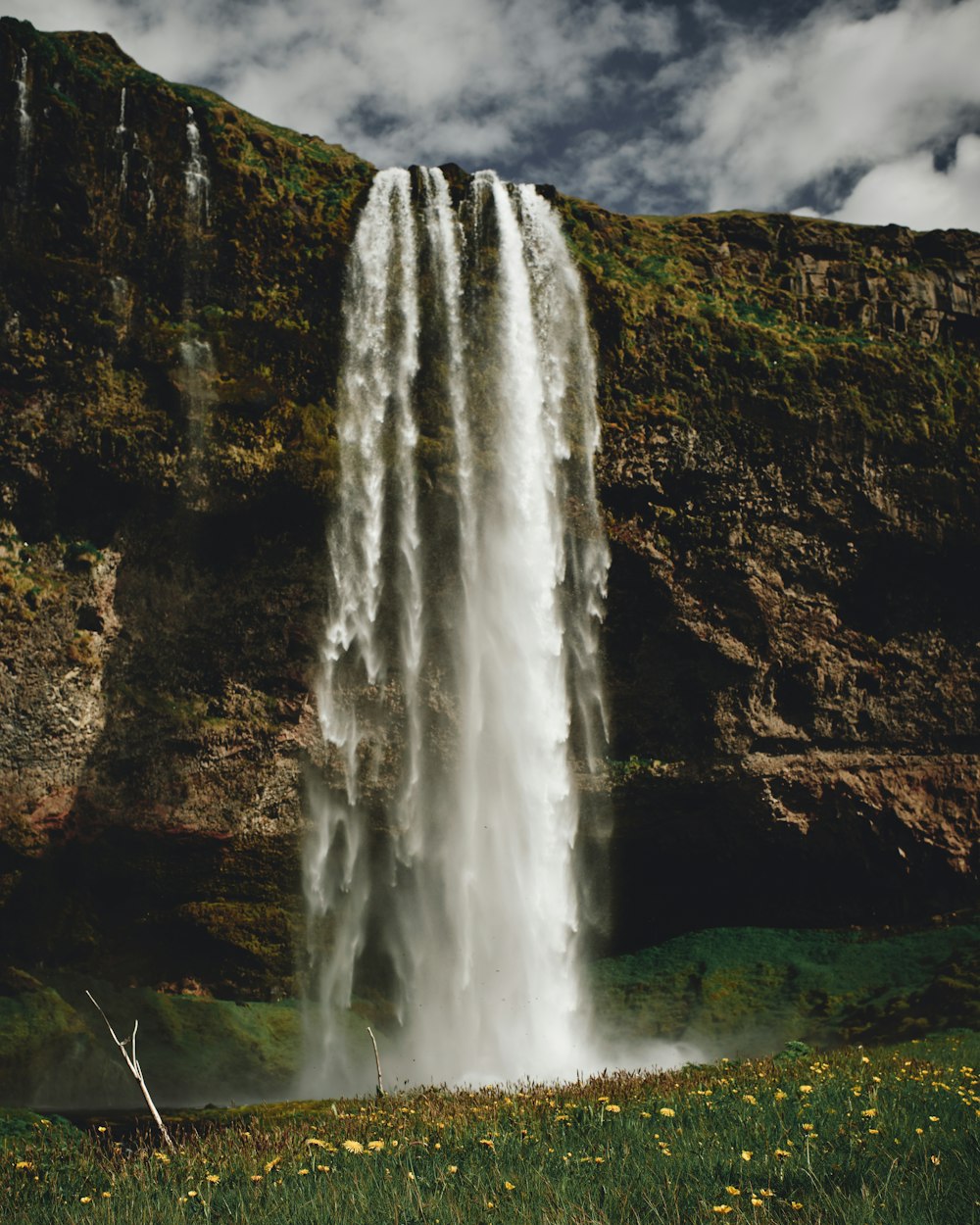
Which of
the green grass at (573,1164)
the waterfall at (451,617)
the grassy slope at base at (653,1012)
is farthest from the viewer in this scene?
the waterfall at (451,617)

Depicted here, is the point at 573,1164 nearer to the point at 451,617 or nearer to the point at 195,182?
the point at 451,617

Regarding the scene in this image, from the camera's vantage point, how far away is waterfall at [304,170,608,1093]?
23500 mm

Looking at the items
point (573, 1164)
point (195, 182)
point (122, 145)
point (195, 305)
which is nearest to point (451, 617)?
point (195, 305)

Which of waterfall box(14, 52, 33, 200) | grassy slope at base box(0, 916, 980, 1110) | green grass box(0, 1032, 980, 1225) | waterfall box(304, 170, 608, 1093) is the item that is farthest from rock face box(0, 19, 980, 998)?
green grass box(0, 1032, 980, 1225)

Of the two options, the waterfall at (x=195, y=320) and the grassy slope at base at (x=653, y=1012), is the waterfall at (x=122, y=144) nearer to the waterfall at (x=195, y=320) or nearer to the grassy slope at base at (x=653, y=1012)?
the waterfall at (x=195, y=320)

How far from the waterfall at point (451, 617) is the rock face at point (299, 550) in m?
0.82

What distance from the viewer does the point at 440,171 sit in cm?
2619

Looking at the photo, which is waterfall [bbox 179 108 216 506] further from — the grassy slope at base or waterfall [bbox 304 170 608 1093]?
the grassy slope at base

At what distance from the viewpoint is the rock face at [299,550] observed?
2306 cm

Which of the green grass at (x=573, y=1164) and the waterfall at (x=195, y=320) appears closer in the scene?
the green grass at (x=573, y=1164)

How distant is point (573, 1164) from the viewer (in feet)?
20.4

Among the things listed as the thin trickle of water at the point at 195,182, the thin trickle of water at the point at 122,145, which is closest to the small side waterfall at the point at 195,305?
the thin trickle of water at the point at 195,182

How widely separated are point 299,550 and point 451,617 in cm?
425

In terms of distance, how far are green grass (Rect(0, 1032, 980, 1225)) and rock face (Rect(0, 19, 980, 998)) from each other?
14419 mm
